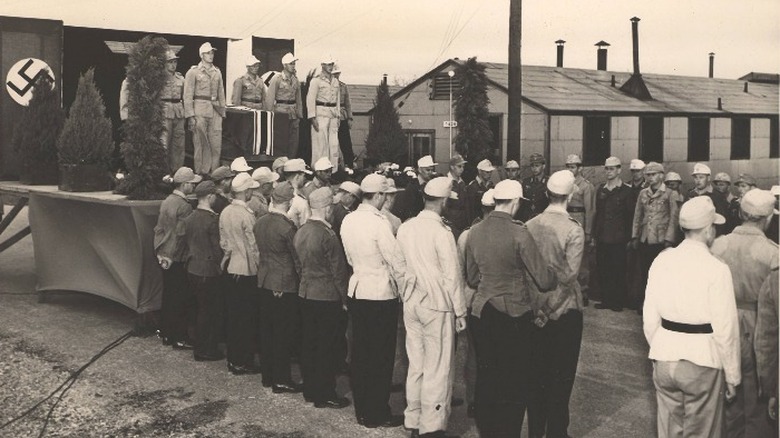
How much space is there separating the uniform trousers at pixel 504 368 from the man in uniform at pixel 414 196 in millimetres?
3956

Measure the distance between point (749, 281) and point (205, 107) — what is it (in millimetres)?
8599

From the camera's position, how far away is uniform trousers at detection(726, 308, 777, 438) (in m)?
5.55

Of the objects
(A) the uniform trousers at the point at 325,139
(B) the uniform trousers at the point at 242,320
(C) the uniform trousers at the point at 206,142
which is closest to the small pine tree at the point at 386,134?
(A) the uniform trousers at the point at 325,139

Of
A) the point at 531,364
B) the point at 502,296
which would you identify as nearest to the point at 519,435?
the point at 531,364

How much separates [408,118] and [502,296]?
18184 mm

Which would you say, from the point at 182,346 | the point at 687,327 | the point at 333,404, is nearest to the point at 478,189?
the point at 182,346

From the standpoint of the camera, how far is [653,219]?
10.6 m

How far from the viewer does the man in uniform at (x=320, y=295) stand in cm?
736

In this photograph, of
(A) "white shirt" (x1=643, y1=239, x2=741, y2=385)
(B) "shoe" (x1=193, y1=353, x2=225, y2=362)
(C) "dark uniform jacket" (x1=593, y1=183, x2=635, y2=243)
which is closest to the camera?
(A) "white shirt" (x1=643, y1=239, x2=741, y2=385)

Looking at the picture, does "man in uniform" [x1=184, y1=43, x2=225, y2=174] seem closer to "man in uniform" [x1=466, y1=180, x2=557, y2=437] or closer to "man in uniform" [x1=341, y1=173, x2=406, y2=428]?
"man in uniform" [x1=341, y1=173, x2=406, y2=428]

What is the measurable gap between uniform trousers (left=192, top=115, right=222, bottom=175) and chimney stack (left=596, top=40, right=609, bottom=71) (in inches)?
832

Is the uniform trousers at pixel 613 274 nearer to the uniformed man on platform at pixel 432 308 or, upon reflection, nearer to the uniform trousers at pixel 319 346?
the uniform trousers at pixel 319 346

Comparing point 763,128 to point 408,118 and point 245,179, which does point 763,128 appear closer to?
point 408,118

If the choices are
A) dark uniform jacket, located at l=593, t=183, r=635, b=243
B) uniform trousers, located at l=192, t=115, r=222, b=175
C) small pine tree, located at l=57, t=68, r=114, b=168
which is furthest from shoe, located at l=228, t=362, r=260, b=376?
dark uniform jacket, located at l=593, t=183, r=635, b=243
